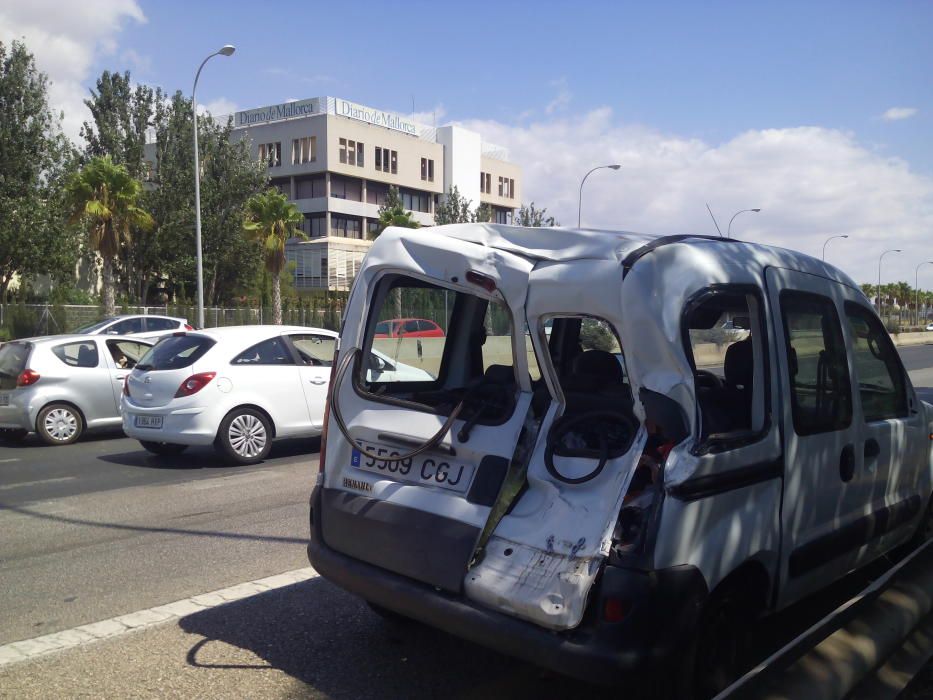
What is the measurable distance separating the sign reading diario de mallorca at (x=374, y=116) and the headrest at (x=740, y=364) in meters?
66.2

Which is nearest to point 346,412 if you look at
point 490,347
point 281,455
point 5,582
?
point 490,347

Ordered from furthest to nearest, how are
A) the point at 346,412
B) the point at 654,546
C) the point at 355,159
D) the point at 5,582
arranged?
1. the point at 355,159
2. the point at 5,582
3. the point at 346,412
4. the point at 654,546

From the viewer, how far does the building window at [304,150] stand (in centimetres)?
6619

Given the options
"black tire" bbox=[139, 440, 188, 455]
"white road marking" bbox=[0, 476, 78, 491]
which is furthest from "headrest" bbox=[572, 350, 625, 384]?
"black tire" bbox=[139, 440, 188, 455]

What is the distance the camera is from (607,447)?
3.51m

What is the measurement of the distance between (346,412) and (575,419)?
1245 mm

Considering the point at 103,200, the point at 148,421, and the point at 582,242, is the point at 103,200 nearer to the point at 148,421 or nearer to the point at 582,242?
the point at 148,421

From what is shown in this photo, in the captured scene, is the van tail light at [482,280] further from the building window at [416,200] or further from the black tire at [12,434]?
the building window at [416,200]

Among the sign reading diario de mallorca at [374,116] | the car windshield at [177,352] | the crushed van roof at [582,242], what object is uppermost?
the sign reading diario de mallorca at [374,116]

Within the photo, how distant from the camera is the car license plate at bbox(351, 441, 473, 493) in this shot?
12.4ft

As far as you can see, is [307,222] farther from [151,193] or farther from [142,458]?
[142,458]

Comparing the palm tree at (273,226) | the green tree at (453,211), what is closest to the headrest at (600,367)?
the palm tree at (273,226)

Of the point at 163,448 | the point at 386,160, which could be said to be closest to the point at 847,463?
the point at 163,448

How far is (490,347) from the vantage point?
14.9 ft
